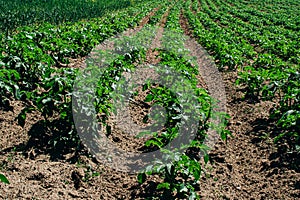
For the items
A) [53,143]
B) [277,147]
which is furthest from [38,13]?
[277,147]

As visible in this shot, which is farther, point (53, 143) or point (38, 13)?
point (38, 13)

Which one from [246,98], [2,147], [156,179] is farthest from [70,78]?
[246,98]

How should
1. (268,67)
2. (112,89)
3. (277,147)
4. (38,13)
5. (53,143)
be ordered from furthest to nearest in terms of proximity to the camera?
1. (38,13)
2. (268,67)
3. (112,89)
4. (277,147)
5. (53,143)

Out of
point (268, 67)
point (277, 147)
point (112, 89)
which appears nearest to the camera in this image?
point (277, 147)

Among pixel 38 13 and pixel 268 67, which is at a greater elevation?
pixel 38 13

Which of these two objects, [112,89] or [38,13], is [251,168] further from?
[38,13]

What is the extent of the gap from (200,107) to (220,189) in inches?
44.9

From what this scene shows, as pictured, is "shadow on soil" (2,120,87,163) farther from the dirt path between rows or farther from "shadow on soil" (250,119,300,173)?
"shadow on soil" (250,119,300,173)

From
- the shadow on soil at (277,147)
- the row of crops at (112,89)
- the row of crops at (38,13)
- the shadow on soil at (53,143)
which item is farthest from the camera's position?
the row of crops at (38,13)

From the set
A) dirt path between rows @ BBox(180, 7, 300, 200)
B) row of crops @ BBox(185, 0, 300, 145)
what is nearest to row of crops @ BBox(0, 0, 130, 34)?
row of crops @ BBox(185, 0, 300, 145)

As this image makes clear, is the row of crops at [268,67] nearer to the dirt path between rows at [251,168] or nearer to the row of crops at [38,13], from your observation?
the dirt path between rows at [251,168]

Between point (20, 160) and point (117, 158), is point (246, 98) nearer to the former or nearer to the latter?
point (117, 158)

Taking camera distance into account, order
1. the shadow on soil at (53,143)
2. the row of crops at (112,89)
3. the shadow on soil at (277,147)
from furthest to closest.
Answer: the shadow on soil at (277,147)
the shadow on soil at (53,143)
the row of crops at (112,89)

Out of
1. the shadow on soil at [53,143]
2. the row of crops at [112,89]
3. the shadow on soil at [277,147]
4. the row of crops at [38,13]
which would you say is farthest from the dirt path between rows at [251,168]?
the row of crops at [38,13]
